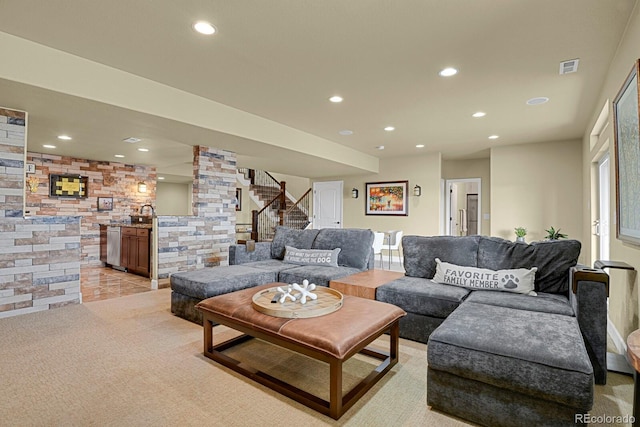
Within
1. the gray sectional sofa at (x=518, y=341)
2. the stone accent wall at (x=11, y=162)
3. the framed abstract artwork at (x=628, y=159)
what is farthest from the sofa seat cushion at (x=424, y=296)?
the stone accent wall at (x=11, y=162)

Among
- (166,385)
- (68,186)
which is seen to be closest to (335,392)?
(166,385)

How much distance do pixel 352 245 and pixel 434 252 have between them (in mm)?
1156

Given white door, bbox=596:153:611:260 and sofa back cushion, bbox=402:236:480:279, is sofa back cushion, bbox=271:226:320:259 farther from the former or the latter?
white door, bbox=596:153:611:260

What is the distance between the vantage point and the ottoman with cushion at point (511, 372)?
1489mm

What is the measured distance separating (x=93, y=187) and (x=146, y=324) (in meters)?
5.55

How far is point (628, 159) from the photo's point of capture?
230cm

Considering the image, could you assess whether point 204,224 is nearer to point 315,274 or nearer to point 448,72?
point 315,274

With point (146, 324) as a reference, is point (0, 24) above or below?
above

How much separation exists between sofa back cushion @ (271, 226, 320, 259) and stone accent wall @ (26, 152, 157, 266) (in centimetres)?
487

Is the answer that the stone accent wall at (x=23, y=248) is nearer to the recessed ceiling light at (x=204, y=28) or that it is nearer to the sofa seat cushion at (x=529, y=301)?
the recessed ceiling light at (x=204, y=28)

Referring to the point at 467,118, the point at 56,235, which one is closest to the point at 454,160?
the point at 467,118

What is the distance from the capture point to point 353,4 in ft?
7.48

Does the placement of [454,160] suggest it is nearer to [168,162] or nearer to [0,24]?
[168,162]

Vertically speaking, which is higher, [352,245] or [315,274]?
[352,245]
